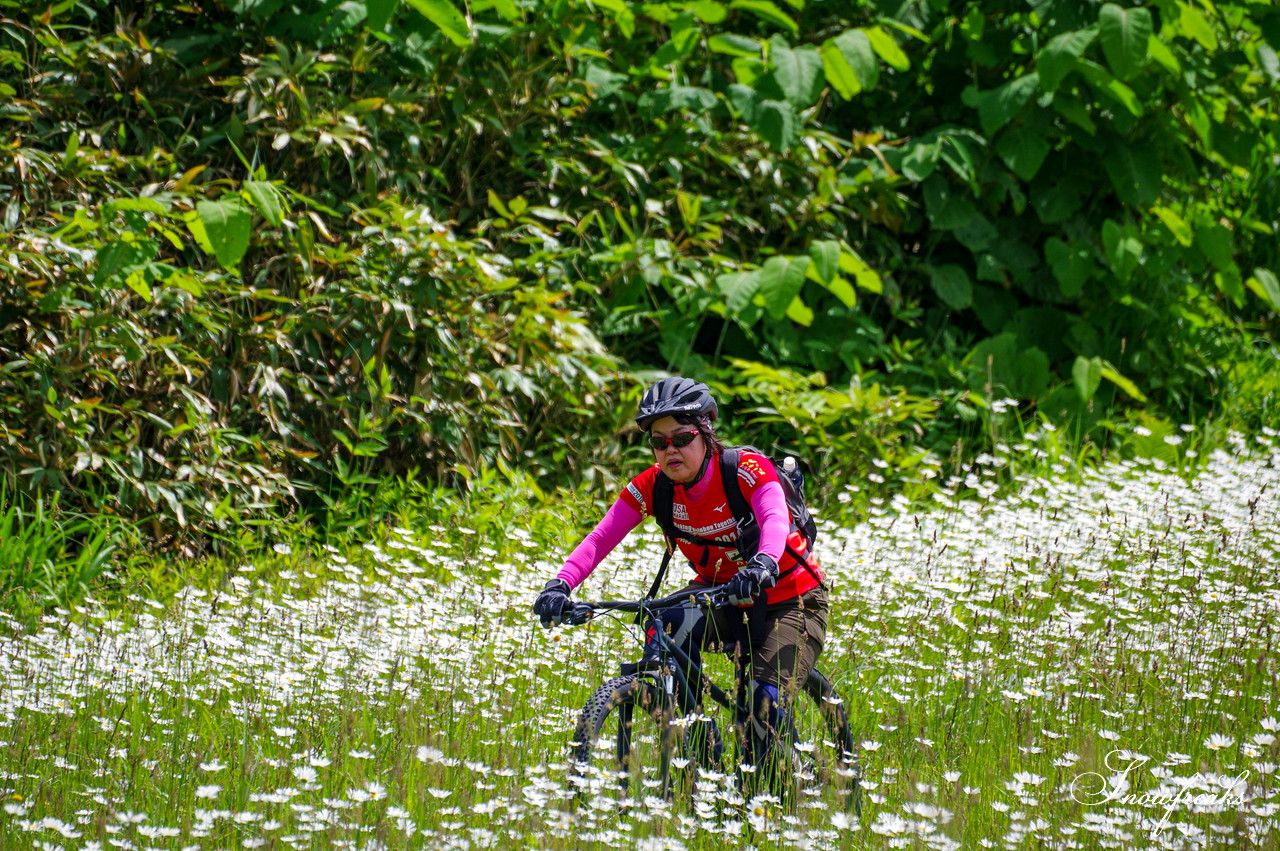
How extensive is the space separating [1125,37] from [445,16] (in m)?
4.80

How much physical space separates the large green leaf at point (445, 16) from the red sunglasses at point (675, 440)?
417 cm

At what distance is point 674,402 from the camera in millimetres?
3990

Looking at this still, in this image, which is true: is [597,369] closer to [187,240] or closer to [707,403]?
[187,240]

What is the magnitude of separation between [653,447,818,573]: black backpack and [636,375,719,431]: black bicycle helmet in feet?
0.68

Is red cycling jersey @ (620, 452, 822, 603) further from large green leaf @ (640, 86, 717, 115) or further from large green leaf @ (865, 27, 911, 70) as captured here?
large green leaf @ (865, 27, 911, 70)

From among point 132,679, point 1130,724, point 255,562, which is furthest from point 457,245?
point 1130,724

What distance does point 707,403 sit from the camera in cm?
404

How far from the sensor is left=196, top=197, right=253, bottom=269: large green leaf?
6242 mm

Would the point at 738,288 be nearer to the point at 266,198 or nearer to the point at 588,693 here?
the point at 266,198

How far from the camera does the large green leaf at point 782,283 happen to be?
8219 millimetres

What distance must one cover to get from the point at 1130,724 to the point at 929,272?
5.53m

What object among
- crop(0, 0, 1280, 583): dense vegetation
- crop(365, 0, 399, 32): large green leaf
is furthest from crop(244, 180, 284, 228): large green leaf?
crop(365, 0, 399, 32): large green leaf

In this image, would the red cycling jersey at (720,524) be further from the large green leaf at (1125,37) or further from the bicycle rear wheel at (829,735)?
the large green leaf at (1125,37)

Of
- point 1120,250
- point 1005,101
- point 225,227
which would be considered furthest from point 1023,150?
point 225,227
